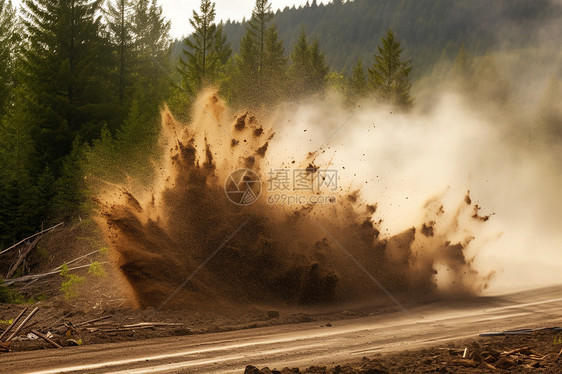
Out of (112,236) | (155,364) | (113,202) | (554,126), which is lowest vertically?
(155,364)

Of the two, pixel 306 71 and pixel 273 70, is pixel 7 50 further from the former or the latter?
pixel 306 71

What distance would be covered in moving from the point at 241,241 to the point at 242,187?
180 centimetres

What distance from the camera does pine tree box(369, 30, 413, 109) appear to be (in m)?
53.1

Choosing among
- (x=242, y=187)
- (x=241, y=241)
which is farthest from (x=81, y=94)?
(x=241, y=241)

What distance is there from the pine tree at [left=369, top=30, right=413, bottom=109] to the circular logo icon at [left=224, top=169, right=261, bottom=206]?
3840 cm

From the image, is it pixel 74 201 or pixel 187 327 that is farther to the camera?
pixel 74 201

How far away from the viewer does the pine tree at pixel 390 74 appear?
5306cm

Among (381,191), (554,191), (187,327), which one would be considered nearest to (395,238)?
(381,191)

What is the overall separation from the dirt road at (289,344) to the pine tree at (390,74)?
4003 centimetres

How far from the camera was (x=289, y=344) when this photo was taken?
10.9 metres

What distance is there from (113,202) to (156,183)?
1531 mm

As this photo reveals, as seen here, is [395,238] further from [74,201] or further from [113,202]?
[74,201]

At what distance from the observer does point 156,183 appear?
1655 centimetres

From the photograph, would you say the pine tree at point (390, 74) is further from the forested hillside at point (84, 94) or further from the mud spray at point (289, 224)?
the mud spray at point (289, 224)
